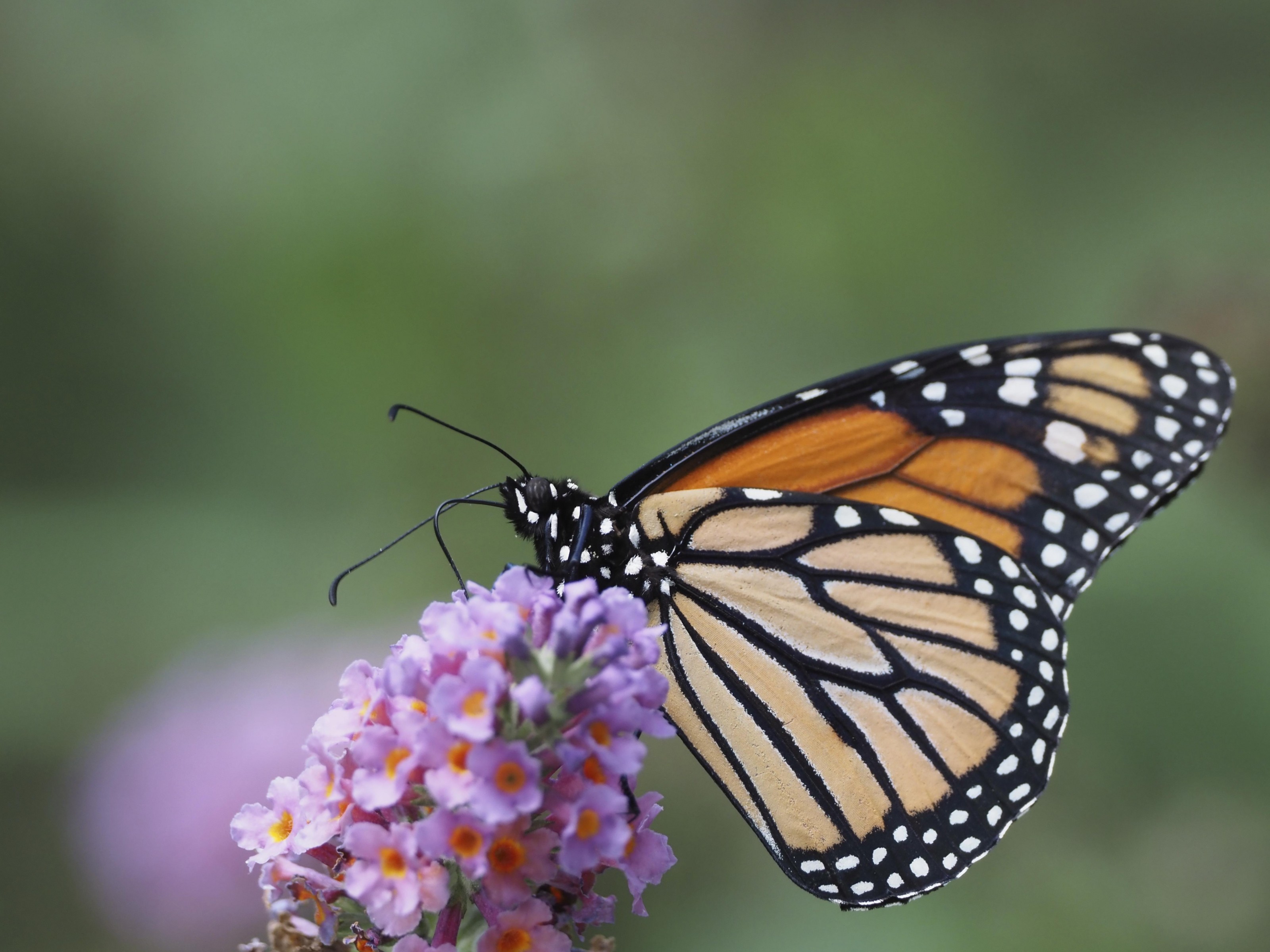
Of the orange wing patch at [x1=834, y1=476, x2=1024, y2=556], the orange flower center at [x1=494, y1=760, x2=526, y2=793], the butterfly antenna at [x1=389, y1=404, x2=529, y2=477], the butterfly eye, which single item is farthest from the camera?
the orange wing patch at [x1=834, y1=476, x2=1024, y2=556]

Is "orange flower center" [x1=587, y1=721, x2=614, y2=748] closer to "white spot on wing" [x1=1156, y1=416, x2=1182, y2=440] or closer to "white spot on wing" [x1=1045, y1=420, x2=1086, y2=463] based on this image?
"white spot on wing" [x1=1045, y1=420, x2=1086, y2=463]

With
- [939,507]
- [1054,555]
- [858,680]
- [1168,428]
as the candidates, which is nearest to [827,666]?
[858,680]

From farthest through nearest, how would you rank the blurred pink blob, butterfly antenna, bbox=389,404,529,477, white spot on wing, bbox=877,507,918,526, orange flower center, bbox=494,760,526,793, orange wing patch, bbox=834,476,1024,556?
the blurred pink blob
orange wing patch, bbox=834,476,1024,556
white spot on wing, bbox=877,507,918,526
butterfly antenna, bbox=389,404,529,477
orange flower center, bbox=494,760,526,793

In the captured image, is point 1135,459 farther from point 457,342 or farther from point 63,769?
point 63,769

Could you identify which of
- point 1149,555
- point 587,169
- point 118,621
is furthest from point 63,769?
point 1149,555

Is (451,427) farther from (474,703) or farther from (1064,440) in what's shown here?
(1064,440)

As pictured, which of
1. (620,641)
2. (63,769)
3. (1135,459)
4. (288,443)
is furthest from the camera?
(288,443)

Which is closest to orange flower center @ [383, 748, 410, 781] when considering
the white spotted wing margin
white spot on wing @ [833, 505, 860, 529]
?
the white spotted wing margin
